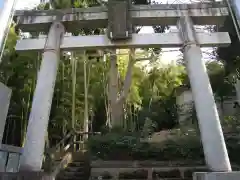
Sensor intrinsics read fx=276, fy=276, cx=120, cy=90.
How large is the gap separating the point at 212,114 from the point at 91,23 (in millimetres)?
3763

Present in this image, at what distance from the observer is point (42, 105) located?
601cm

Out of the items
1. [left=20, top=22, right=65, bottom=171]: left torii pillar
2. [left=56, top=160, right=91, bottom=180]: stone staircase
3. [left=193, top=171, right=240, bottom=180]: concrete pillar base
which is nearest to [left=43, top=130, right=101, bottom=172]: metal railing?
[left=56, top=160, right=91, bottom=180]: stone staircase

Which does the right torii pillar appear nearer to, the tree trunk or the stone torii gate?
the stone torii gate

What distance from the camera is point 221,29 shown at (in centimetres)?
800

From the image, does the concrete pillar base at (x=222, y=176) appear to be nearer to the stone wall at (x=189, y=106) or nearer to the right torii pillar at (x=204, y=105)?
the right torii pillar at (x=204, y=105)

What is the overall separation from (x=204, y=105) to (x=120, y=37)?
2.52m

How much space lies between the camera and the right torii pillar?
17.7 feet

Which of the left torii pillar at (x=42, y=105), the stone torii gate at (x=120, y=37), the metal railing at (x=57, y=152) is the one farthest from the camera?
the metal railing at (x=57, y=152)

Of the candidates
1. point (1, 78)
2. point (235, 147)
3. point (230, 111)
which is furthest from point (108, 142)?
point (230, 111)

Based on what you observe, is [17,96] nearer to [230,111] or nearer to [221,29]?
[221,29]

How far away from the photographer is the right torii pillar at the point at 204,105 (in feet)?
17.7

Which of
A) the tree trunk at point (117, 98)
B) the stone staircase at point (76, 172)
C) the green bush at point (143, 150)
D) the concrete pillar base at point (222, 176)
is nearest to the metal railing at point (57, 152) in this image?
the stone staircase at point (76, 172)

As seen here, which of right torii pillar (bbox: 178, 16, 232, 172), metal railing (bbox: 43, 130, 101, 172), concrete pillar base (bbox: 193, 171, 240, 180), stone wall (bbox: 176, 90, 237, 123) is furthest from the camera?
stone wall (bbox: 176, 90, 237, 123)

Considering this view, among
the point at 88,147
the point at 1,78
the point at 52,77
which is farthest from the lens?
the point at 1,78
